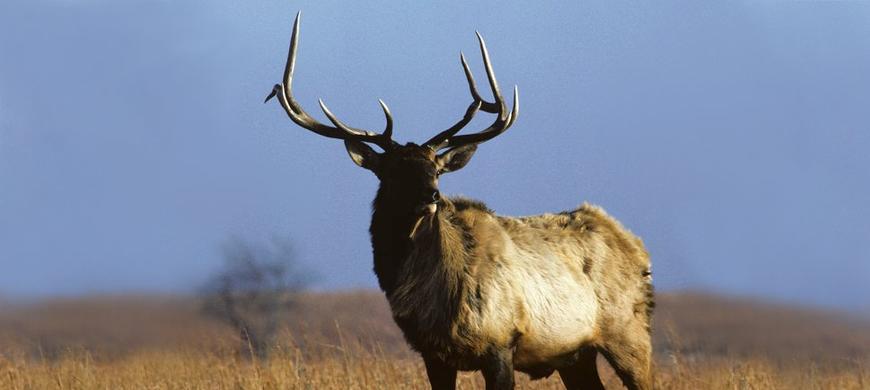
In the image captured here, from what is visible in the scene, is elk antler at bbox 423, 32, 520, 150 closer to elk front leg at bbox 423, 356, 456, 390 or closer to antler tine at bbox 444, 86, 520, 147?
antler tine at bbox 444, 86, 520, 147

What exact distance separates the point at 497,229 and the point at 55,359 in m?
5.60

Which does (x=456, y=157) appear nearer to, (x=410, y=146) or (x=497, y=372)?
(x=410, y=146)

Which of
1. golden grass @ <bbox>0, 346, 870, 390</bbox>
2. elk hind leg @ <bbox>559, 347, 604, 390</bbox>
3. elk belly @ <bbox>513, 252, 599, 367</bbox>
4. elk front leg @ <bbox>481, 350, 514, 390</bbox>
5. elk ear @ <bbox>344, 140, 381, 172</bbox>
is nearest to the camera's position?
elk front leg @ <bbox>481, 350, 514, 390</bbox>

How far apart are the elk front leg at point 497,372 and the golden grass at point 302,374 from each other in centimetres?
215

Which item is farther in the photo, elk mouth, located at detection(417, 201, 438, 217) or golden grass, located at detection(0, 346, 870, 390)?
golden grass, located at detection(0, 346, 870, 390)

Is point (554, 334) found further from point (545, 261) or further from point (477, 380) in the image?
point (477, 380)

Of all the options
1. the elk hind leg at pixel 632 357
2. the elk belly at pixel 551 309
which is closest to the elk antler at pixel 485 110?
the elk belly at pixel 551 309

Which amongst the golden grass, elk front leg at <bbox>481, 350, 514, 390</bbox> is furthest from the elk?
the golden grass

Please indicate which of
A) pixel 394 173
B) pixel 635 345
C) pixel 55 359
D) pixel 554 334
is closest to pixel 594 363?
pixel 635 345

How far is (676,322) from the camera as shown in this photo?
1312 cm

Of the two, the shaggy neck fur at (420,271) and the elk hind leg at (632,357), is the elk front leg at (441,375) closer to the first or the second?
the shaggy neck fur at (420,271)

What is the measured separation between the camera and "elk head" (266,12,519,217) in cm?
860

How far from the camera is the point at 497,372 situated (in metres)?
8.73

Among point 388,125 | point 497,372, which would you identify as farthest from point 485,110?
point 497,372
